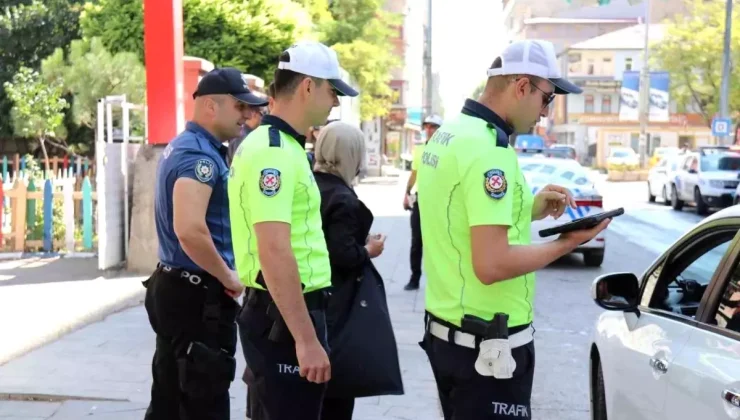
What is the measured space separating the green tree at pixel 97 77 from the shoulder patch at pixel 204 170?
14.6 meters

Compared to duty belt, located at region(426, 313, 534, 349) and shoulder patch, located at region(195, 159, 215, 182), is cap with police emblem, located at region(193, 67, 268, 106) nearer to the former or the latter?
shoulder patch, located at region(195, 159, 215, 182)

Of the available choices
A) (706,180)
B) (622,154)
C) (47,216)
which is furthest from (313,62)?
(622,154)

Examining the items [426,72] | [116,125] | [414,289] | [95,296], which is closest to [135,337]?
[95,296]

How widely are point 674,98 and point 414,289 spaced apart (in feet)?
152

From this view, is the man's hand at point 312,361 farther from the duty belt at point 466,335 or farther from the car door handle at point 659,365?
the car door handle at point 659,365

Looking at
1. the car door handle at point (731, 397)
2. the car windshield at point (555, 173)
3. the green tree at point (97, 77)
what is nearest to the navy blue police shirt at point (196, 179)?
the car door handle at point (731, 397)

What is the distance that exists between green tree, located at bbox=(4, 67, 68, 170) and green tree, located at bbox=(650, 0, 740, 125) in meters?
33.6

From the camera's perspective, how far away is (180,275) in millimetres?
3887

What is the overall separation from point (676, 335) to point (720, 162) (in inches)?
880

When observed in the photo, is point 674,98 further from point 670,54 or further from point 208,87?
point 208,87

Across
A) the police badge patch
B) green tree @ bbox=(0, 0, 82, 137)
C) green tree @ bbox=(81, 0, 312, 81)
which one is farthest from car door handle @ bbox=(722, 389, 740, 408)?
green tree @ bbox=(0, 0, 82, 137)

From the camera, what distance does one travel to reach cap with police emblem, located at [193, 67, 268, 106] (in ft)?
13.2

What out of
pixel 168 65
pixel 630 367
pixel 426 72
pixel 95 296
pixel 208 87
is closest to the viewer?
pixel 630 367

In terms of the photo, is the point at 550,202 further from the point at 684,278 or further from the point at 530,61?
the point at 684,278
